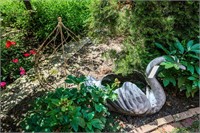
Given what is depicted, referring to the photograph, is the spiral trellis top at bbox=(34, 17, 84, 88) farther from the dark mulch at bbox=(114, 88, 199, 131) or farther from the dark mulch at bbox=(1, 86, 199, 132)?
the dark mulch at bbox=(114, 88, 199, 131)

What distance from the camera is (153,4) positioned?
Result: 2.91 m

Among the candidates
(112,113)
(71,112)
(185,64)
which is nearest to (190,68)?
(185,64)

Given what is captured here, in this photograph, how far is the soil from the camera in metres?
2.93

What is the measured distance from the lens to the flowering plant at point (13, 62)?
3.51m

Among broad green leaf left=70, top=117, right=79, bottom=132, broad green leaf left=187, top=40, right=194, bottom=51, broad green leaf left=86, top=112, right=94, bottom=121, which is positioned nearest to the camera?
broad green leaf left=70, top=117, right=79, bottom=132

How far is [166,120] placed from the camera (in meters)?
3.01

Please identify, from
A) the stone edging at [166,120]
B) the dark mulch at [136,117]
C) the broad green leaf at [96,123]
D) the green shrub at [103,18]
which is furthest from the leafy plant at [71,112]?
the green shrub at [103,18]

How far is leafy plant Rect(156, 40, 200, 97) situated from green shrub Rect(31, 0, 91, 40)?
155cm

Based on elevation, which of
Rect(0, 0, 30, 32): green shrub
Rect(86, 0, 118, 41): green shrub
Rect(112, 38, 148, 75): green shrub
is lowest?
Rect(112, 38, 148, 75): green shrub

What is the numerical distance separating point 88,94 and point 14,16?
2.29 m

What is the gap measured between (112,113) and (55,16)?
71.0 inches

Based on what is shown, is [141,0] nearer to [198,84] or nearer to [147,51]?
[147,51]

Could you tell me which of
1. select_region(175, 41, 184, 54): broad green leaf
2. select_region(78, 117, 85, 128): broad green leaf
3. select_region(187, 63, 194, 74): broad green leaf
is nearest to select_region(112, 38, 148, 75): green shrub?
select_region(175, 41, 184, 54): broad green leaf

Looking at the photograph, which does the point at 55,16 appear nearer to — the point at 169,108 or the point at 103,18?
the point at 103,18
